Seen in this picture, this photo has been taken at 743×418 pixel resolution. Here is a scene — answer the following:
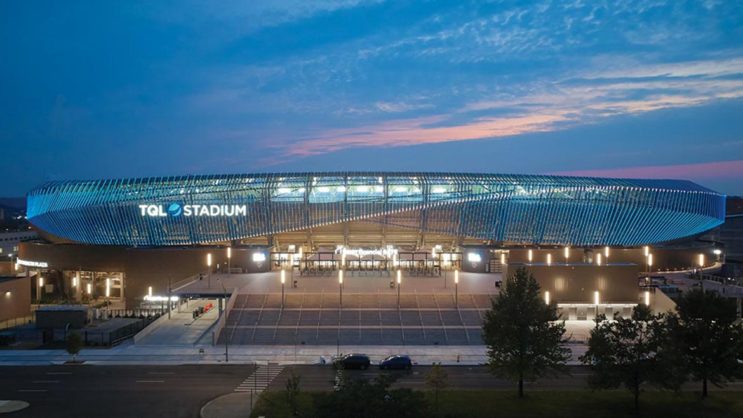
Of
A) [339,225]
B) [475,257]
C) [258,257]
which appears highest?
[339,225]

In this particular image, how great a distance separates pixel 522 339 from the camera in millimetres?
28250

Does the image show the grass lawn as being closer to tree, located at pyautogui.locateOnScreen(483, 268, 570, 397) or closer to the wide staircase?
tree, located at pyautogui.locateOnScreen(483, 268, 570, 397)

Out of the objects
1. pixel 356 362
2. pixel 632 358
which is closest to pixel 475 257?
pixel 356 362

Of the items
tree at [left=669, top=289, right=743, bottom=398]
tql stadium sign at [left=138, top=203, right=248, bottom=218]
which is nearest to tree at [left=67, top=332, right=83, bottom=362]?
tql stadium sign at [left=138, top=203, right=248, bottom=218]

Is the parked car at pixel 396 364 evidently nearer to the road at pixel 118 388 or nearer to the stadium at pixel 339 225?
the road at pixel 118 388

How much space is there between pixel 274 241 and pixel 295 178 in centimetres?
692

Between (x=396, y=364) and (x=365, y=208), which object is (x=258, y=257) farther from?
(x=396, y=364)

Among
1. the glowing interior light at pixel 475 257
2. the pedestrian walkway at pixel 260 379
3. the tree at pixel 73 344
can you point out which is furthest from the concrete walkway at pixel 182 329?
the glowing interior light at pixel 475 257

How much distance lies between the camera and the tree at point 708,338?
27.3 m

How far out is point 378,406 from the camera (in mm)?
19109

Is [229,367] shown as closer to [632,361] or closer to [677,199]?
[632,361]

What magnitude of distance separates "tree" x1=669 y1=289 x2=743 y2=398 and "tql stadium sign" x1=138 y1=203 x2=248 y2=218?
1593 inches

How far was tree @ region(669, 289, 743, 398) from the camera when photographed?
27.3m

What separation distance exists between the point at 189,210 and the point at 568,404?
41.3 meters
